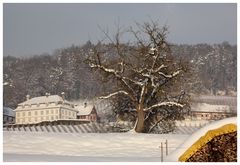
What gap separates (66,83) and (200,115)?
21.3 ft

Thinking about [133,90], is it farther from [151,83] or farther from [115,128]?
[115,128]

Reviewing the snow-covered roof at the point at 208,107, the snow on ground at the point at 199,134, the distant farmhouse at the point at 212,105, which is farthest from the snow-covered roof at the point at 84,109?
the snow on ground at the point at 199,134

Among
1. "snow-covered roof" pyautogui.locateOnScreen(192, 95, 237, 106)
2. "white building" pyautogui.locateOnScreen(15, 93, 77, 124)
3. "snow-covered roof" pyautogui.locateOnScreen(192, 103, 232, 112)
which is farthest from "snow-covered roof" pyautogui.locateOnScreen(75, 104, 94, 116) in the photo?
"snow-covered roof" pyautogui.locateOnScreen(192, 95, 237, 106)

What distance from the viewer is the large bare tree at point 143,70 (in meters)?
16.1

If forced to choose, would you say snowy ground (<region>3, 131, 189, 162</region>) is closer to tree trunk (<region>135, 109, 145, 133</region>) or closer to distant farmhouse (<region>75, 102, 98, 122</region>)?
tree trunk (<region>135, 109, 145, 133</region>)

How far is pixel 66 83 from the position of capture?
871 inches

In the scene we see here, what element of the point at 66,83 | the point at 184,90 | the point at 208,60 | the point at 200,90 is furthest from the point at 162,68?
the point at 66,83

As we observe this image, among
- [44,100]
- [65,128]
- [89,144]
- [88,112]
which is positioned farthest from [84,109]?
[89,144]

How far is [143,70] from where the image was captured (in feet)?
52.5

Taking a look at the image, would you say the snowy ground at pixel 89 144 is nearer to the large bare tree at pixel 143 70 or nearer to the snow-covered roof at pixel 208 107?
the large bare tree at pixel 143 70

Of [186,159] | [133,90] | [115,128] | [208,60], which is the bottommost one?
[186,159]

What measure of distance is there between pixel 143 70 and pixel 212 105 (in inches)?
313

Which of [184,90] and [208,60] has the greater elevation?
[208,60]

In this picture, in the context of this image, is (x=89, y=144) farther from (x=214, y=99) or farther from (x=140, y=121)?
(x=214, y=99)
